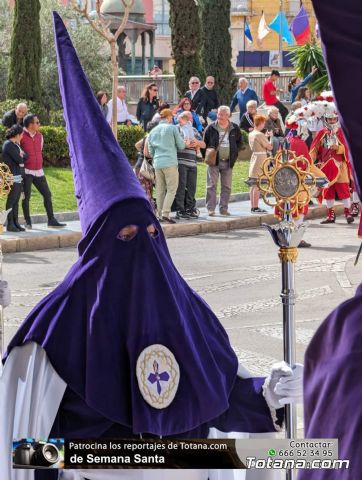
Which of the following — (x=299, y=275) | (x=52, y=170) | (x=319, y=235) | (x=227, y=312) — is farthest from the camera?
(x=52, y=170)

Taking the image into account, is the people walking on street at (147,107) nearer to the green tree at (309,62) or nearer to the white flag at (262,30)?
the green tree at (309,62)

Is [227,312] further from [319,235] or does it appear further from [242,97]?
[242,97]

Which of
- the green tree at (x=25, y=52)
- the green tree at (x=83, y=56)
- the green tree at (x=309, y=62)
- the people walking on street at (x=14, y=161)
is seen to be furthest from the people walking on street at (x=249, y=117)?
the people walking on street at (x=14, y=161)

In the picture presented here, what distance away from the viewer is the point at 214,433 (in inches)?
182

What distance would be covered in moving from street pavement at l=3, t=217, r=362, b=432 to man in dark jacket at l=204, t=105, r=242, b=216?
878mm

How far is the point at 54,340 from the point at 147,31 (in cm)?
4224

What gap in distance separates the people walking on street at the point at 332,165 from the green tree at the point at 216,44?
13201 millimetres

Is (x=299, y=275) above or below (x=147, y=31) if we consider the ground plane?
below

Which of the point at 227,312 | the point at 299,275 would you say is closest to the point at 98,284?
the point at 227,312

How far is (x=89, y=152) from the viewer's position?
482 centimetres

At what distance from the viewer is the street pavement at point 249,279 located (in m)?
11.2

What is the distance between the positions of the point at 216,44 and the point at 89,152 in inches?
1090

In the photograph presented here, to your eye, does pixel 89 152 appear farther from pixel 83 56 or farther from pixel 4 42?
pixel 4 42

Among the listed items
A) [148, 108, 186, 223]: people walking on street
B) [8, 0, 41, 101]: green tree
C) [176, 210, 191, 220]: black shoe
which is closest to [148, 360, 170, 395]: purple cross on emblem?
[148, 108, 186, 223]: people walking on street
